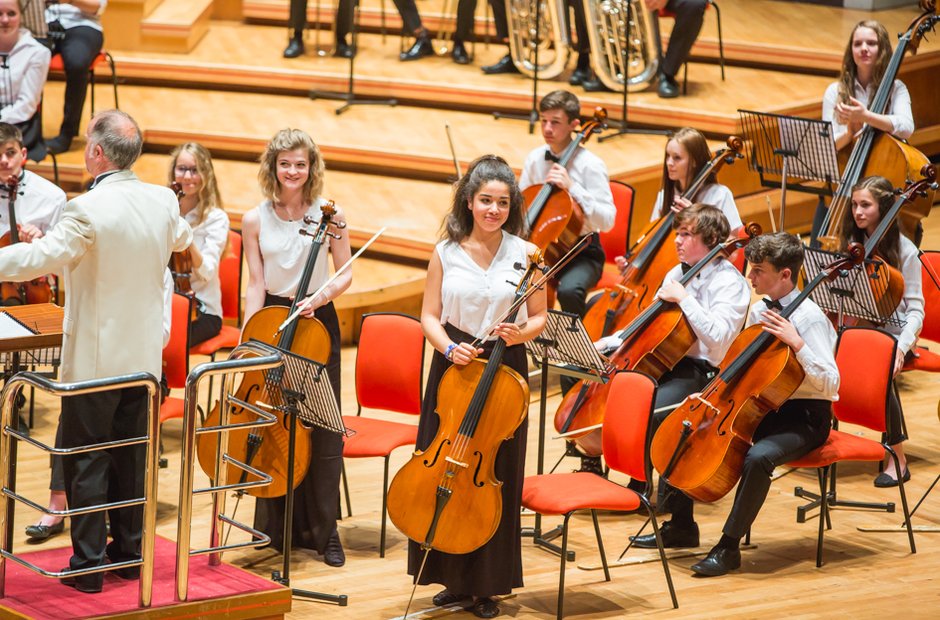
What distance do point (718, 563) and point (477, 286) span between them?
4.10 feet

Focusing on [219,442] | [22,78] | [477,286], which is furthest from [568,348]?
[22,78]

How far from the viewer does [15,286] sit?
16.4 feet

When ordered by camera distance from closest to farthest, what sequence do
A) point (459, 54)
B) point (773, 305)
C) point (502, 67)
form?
point (773, 305) → point (502, 67) → point (459, 54)

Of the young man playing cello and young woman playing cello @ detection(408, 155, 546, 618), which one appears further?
the young man playing cello

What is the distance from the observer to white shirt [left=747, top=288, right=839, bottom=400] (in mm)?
4168

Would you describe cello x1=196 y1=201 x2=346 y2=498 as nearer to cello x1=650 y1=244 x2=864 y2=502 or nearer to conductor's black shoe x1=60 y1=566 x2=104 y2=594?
conductor's black shoe x1=60 y1=566 x2=104 y2=594

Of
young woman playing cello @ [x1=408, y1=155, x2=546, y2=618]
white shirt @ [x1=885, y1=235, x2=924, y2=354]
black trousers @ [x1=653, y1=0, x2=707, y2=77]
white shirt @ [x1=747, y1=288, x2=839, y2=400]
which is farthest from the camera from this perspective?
black trousers @ [x1=653, y1=0, x2=707, y2=77]

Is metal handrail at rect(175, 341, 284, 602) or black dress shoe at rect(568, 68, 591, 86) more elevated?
black dress shoe at rect(568, 68, 591, 86)

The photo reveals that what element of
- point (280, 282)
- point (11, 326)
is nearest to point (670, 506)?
point (280, 282)

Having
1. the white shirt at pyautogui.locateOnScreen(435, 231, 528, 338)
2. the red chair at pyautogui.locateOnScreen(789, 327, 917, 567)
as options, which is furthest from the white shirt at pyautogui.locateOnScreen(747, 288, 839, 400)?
the white shirt at pyautogui.locateOnScreen(435, 231, 528, 338)

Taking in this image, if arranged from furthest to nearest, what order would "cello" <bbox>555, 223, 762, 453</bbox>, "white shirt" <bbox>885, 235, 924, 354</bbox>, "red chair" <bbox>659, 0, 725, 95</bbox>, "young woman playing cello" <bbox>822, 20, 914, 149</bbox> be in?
"red chair" <bbox>659, 0, 725, 95</bbox>
"young woman playing cello" <bbox>822, 20, 914, 149</bbox>
"white shirt" <bbox>885, 235, 924, 354</bbox>
"cello" <bbox>555, 223, 762, 453</bbox>

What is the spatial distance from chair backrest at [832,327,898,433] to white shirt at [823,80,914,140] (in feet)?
4.53

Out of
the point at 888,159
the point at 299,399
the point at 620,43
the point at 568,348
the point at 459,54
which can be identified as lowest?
the point at 299,399

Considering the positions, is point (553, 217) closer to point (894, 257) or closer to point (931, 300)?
point (894, 257)
